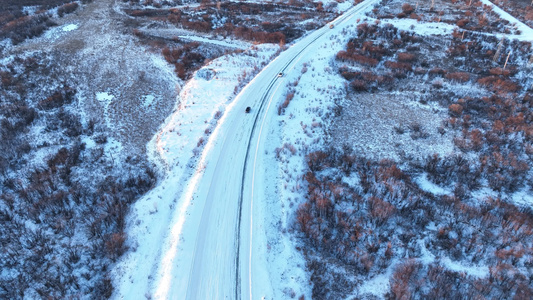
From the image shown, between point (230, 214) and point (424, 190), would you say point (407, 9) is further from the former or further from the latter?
point (230, 214)

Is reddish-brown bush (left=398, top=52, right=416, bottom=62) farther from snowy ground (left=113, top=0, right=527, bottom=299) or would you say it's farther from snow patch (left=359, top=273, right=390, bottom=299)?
snow patch (left=359, top=273, right=390, bottom=299)

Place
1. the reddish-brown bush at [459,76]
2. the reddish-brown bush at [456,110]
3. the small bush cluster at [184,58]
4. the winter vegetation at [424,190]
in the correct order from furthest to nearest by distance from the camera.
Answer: the small bush cluster at [184,58]
the reddish-brown bush at [459,76]
the reddish-brown bush at [456,110]
the winter vegetation at [424,190]

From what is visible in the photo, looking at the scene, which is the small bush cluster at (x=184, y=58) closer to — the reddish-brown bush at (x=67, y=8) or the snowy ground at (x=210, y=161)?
the snowy ground at (x=210, y=161)

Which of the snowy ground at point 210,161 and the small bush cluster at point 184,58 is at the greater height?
the small bush cluster at point 184,58

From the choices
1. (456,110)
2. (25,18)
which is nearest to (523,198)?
(456,110)

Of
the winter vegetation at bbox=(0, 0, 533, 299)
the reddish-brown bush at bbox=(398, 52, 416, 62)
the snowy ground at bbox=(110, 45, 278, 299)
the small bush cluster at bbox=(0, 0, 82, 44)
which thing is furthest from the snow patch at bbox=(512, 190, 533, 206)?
the small bush cluster at bbox=(0, 0, 82, 44)

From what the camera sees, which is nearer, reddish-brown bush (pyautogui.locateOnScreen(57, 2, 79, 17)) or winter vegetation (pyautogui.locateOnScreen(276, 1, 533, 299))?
winter vegetation (pyautogui.locateOnScreen(276, 1, 533, 299))

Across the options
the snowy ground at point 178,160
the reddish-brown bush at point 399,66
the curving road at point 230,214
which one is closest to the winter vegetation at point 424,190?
the reddish-brown bush at point 399,66

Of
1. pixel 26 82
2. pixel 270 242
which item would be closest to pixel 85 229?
pixel 270 242
